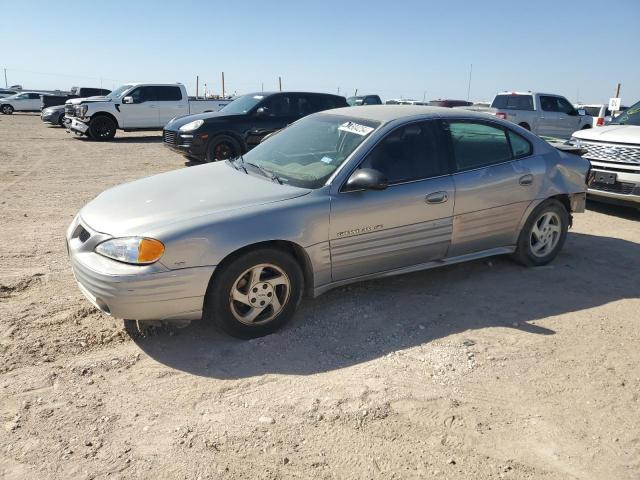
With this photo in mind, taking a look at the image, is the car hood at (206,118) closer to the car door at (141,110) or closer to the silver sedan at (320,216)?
the car door at (141,110)

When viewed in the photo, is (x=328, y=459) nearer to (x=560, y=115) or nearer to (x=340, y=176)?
(x=340, y=176)

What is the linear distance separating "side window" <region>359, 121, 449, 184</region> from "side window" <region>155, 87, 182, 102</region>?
51.1 feet

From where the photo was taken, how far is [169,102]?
1828cm

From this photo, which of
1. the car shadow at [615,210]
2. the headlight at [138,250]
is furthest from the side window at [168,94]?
the headlight at [138,250]

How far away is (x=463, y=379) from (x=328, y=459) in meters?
1.14

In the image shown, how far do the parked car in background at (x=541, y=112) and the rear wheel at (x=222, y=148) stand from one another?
7.84 meters

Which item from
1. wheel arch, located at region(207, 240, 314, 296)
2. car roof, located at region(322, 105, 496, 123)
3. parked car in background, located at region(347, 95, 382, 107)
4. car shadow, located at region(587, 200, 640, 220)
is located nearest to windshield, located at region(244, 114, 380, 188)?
car roof, located at region(322, 105, 496, 123)

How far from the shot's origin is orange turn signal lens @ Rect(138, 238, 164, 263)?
131 inches

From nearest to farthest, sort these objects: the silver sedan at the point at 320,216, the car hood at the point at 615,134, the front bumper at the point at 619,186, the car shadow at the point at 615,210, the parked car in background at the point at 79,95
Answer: the silver sedan at the point at 320,216 → the front bumper at the point at 619,186 → the car hood at the point at 615,134 → the car shadow at the point at 615,210 → the parked car in background at the point at 79,95

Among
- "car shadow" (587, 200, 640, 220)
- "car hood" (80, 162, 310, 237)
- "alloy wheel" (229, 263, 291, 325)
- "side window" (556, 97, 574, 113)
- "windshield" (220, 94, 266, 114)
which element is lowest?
"car shadow" (587, 200, 640, 220)

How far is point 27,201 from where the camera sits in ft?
25.9

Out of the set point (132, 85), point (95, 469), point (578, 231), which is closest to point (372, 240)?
point (95, 469)

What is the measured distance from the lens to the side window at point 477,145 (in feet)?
15.2

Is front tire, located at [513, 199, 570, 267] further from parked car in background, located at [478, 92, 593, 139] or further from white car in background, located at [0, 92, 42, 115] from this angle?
white car in background, located at [0, 92, 42, 115]
